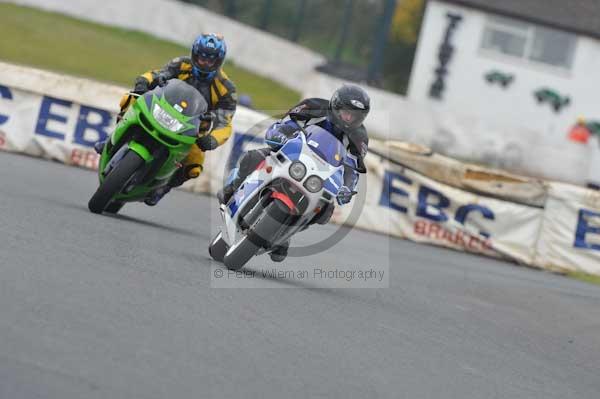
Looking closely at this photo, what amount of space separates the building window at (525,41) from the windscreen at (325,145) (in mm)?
30749

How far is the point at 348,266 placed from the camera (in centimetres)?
1248

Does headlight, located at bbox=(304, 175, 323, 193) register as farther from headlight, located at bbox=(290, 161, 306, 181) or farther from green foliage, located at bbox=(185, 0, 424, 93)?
green foliage, located at bbox=(185, 0, 424, 93)

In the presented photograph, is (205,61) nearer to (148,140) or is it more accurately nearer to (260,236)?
(148,140)

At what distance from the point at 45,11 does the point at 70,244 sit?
3203cm

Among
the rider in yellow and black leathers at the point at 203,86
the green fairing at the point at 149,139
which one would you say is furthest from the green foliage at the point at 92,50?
the green fairing at the point at 149,139

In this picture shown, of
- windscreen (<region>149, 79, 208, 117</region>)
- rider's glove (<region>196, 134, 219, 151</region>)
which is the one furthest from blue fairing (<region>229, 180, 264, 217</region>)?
rider's glove (<region>196, 134, 219, 151</region>)

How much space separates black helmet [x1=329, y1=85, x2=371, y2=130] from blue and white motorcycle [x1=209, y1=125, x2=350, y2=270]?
0.18 meters

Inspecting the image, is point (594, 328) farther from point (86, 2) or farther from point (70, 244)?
point (86, 2)

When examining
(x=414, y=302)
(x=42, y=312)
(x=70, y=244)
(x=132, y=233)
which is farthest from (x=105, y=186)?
(x=42, y=312)

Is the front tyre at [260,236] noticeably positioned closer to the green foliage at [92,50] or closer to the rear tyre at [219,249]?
the rear tyre at [219,249]

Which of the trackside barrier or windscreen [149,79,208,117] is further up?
windscreen [149,79,208,117]

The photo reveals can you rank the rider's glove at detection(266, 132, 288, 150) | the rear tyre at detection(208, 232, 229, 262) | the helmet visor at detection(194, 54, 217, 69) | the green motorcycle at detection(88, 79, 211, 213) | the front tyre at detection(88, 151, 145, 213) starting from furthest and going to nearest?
the helmet visor at detection(194, 54, 217, 69) → the green motorcycle at detection(88, 79, 211, 213) → the front tyre at detection(88, 151, 145, 213) → the rear tyre at detection(208, 232, 229, 262) → the rider's glove at detection(266, 132, 288, 150)

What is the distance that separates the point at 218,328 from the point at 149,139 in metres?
4.11

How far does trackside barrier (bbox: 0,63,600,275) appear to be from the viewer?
16938 millimetres
